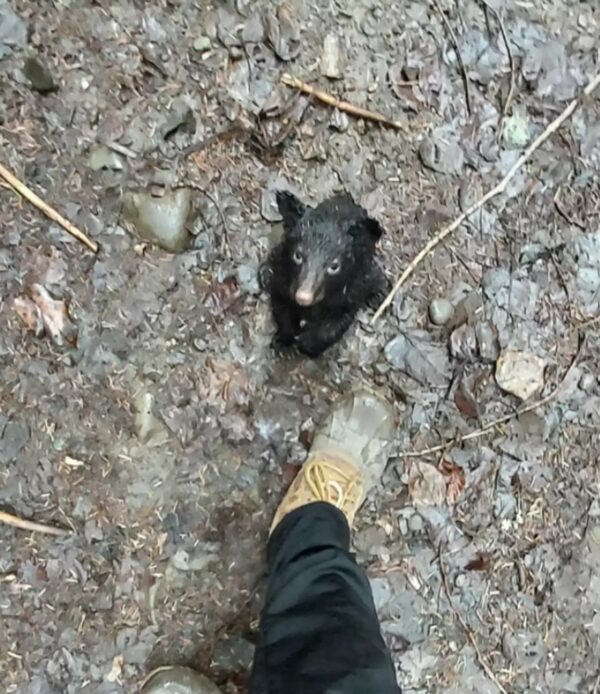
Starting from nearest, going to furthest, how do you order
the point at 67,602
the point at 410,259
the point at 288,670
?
the point at 288,670, the point at 67,602, the point at 410,259

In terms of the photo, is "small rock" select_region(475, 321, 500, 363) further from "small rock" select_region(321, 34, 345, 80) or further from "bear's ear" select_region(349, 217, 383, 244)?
"small rock" select_region(321, 34, 345, 80)

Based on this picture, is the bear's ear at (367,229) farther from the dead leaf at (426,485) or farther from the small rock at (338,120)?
the dead leaf at (426,485)

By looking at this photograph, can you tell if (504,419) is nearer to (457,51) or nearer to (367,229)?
(367,229)

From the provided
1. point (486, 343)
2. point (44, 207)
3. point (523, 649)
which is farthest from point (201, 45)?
point (523, 649)

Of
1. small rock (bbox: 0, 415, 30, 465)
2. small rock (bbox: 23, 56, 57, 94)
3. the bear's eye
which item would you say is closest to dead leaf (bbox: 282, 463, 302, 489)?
the bear's eye

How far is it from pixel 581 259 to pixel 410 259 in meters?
0.57

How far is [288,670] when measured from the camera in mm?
2094

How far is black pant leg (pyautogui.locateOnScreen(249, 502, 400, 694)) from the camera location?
205cm

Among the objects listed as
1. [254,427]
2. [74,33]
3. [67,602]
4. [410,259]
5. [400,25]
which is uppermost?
[400,25]

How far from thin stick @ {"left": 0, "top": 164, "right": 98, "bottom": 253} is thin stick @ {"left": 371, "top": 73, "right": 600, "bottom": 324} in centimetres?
90

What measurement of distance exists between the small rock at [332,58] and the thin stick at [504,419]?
115cm

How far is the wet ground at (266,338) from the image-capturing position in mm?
2648

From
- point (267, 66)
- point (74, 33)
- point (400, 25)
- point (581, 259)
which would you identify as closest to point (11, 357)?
point (74, 33)

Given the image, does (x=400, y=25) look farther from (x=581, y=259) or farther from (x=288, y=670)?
(x=288, y=670)
